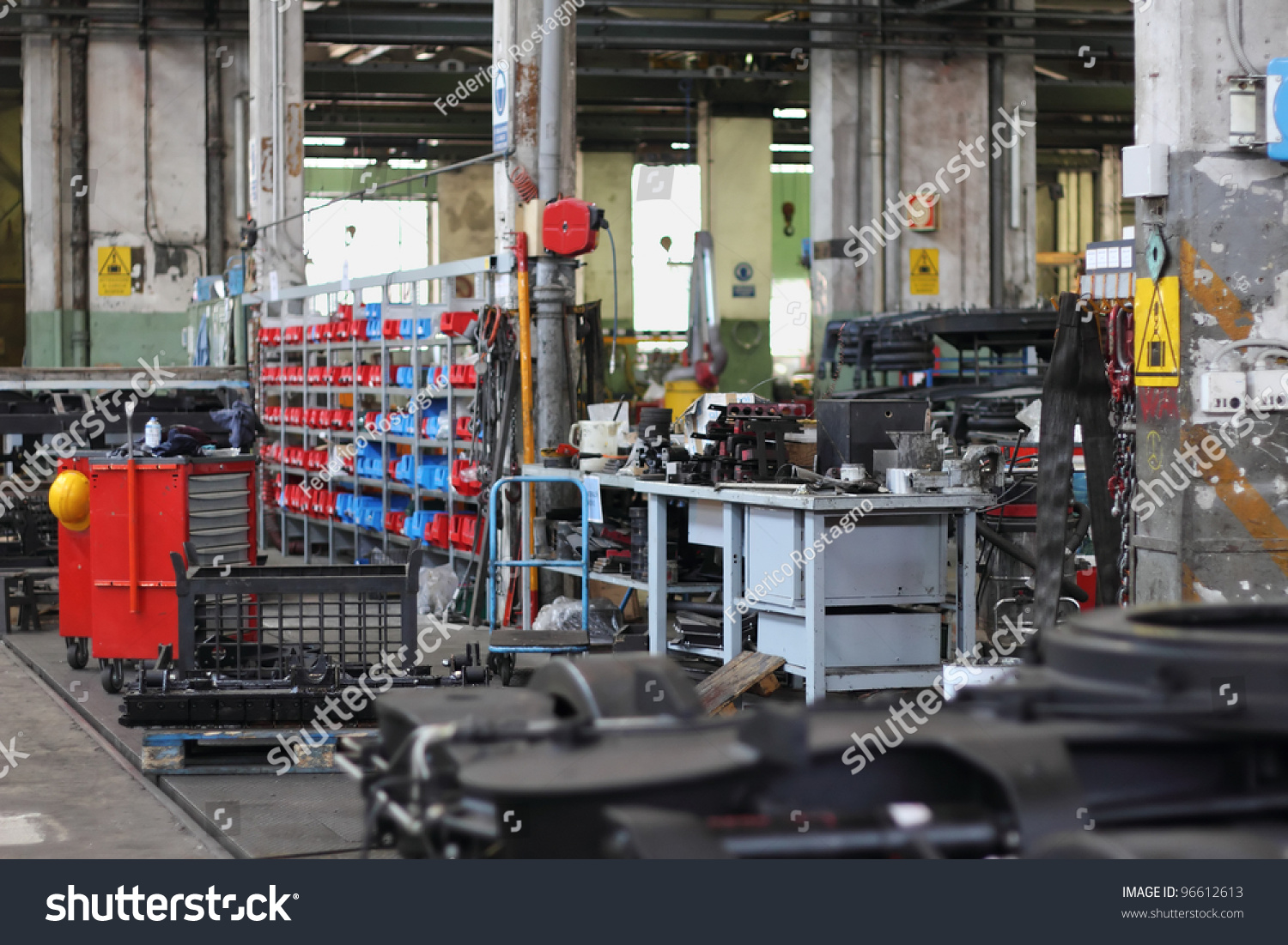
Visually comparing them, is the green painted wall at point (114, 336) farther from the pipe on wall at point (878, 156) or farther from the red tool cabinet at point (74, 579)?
the red tool cabinet at point (74, 579)

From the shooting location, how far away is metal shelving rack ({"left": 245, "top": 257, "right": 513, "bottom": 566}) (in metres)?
9.20

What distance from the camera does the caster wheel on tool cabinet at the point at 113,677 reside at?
655 cm

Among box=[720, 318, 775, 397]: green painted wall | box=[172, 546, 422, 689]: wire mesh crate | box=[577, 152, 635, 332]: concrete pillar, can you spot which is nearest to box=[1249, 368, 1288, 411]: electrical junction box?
box=[172, 546, 422, 689]: wire mesh crate

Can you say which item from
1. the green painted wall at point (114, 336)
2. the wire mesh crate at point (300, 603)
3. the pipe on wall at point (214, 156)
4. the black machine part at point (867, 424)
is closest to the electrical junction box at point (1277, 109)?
the black machine part at point (867, 424)

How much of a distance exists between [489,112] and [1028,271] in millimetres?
10704

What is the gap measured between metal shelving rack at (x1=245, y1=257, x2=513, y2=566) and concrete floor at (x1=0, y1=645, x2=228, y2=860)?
6.71ft

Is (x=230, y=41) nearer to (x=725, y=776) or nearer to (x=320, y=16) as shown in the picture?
(x=320, y=16)

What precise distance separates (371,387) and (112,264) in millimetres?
7625

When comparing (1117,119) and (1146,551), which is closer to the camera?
(1146,551)

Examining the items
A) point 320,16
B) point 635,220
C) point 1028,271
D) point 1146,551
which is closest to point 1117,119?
point 635,220

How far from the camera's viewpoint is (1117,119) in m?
24.6

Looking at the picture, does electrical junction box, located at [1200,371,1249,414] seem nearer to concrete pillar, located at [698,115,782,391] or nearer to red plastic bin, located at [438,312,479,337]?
red plastic bin, located at [438,312,479,337]

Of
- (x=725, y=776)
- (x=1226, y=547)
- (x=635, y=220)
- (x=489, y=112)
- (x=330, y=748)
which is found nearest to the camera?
(x=725, y=776)

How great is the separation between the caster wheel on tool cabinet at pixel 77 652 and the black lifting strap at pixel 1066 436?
4.85m
